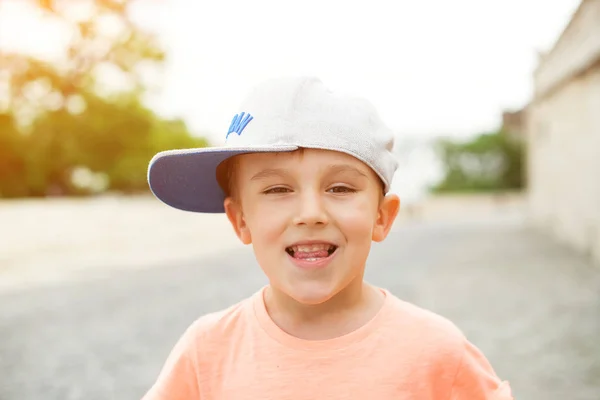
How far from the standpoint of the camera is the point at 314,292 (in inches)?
61.7

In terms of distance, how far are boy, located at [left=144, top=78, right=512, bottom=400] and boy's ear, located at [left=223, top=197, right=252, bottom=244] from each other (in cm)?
5

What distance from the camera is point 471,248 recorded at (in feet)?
40.3

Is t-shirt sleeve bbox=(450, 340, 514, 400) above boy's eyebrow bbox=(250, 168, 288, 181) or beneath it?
beneath

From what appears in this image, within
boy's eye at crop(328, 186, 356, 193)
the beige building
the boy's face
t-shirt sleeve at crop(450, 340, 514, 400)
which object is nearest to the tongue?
the boy's face

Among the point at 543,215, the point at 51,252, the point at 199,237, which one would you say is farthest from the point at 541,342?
the point at 199,237

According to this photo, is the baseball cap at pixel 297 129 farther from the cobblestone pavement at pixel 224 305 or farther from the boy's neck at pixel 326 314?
the cobblestone pavement at pixel 224 305

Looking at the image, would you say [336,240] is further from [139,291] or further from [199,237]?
[199,237]

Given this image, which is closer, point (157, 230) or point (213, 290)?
point (213, 290)

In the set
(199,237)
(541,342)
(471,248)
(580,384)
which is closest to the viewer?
(580,384)

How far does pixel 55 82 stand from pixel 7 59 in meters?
1.77

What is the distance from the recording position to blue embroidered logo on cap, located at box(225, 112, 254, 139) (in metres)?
1.64

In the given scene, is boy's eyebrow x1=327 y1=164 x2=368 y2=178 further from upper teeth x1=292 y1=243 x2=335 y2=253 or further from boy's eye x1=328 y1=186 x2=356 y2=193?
upper teeth x1=292 y1=243 x2=335 y2=253

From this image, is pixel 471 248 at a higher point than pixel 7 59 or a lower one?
lower

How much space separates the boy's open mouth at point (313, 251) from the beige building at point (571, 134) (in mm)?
8173
